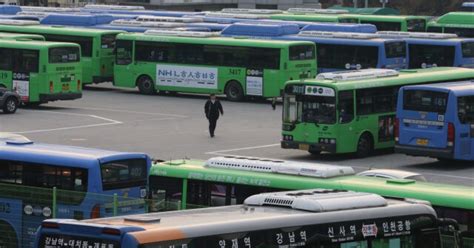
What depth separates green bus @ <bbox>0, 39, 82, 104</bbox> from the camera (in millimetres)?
41156

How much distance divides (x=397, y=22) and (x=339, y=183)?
143 ft

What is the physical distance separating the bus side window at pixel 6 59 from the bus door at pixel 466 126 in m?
17.9

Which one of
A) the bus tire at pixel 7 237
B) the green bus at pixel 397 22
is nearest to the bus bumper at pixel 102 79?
the green bus at pixel 397 22

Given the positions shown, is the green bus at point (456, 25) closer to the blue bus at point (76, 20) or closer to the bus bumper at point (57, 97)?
the blue bus at point (76, 20)

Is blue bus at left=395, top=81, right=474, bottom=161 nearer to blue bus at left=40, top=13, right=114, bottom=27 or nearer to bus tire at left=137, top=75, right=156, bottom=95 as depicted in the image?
bus tire at left=137, top=75, right=156, bottom=95

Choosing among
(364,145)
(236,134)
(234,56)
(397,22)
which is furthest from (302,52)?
(397,22)

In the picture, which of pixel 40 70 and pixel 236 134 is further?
pixel 40 70

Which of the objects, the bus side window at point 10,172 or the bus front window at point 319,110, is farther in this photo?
the bus front window at point 319,110

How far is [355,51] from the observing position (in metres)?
46.2

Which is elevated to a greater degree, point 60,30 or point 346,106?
point 60,30

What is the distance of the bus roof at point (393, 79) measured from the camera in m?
30.9

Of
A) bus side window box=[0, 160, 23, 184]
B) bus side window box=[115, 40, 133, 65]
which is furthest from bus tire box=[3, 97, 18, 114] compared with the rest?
bus side window box=[0, 160, 23, 184]

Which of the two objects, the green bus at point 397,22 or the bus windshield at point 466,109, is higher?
the green bus at point 397,22

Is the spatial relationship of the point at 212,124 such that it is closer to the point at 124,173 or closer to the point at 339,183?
the point at 124,173
